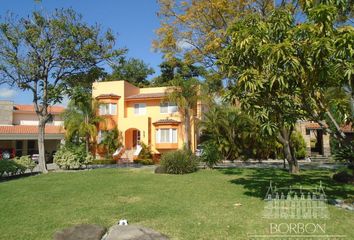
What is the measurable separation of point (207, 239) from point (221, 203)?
12.0 feet

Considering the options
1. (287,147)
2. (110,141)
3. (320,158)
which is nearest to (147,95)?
(110,141)

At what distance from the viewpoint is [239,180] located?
52.6 ft

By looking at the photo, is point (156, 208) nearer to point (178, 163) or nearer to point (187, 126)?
point (178, 163)

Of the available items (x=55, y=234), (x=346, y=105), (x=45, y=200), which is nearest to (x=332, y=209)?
(x=346, y=105)

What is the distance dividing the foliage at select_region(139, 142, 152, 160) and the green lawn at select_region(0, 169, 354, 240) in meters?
15.0

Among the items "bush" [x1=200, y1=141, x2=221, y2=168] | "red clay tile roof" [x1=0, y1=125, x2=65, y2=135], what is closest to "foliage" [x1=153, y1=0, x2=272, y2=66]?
"bush" [x1=200, y1=141, x2=221, y2=168]

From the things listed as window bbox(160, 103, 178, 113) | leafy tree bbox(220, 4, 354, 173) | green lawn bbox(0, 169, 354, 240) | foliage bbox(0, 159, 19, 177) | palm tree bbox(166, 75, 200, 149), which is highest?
palm tree bbox(166, 75, 200, 149)

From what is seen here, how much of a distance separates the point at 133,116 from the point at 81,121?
4785 millimetres

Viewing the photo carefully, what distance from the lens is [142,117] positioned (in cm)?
3216

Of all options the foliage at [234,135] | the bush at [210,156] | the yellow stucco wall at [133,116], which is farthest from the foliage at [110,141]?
the bush at [210,156]

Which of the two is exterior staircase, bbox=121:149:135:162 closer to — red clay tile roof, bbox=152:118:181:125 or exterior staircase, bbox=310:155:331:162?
red clay tile roof, bbox=152:118:181:125

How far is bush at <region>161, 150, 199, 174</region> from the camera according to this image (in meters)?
19.5

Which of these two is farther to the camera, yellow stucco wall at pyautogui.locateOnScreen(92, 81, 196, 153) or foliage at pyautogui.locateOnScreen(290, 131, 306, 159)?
yellow stucco wall at pyautogui.locateOnScreen(92, 81, 196, 153)

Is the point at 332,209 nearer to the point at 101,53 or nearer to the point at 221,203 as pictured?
the point at 221,203
